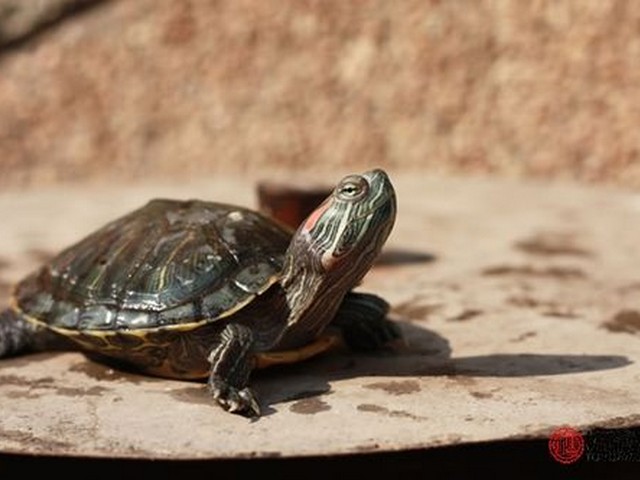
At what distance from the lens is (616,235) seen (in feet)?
22.9

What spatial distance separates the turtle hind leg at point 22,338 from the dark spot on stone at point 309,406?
4.16ft

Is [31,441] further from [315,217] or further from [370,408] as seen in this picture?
[315,217]

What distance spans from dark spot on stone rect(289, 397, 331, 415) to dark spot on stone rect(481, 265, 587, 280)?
2.31 metres

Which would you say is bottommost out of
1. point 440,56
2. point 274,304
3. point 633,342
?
point 633,342

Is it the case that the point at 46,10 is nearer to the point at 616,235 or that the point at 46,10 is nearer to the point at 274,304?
the point at 616,235

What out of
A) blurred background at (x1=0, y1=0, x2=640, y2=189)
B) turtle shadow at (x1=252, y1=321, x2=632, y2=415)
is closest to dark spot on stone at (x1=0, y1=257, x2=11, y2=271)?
turtle shadow at (x1=252, y1=321, x2=632, y2=415)

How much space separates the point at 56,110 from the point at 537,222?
4.90 m

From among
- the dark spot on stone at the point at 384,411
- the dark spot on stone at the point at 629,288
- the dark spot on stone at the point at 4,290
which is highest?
the dark spot on stone at the point at 4,290

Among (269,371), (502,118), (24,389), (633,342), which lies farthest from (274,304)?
(502,118)

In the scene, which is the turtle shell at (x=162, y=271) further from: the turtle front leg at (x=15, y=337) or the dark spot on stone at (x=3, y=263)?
the dark spot on stone at (x=3, y=263)

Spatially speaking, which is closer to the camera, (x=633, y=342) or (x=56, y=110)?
(x=633, y=342)

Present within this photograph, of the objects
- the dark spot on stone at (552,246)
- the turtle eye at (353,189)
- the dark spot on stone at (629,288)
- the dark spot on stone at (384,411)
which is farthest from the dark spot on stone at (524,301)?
the dark spot on stone at (384,411)

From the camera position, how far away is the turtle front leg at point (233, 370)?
375 centimetres

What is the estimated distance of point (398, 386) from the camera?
159 inches
